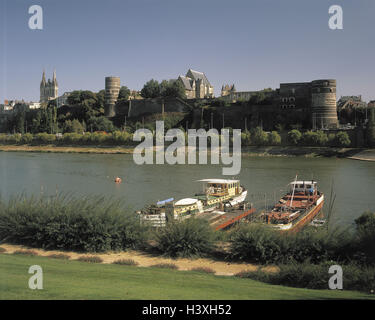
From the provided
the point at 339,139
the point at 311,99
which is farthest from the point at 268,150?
the point at 311,99

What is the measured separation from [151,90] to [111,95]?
21.5 feet

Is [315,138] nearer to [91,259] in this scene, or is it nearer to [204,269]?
[204,269]

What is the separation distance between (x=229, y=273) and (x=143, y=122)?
57727 mm

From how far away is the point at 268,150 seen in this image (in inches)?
1934

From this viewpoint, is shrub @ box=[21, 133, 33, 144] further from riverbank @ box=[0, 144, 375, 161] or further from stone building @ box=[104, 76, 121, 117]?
stone building @ box=[104, 76, 121, 117]

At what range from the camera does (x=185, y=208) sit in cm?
1520

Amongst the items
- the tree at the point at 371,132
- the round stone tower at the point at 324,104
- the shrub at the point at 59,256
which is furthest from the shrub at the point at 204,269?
the round stone tower at the point at 324,104

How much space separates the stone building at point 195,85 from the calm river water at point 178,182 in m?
36.7

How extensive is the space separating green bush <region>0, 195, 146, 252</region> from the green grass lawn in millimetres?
2029

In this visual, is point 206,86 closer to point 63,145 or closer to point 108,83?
point 108,83

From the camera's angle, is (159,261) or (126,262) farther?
(159,261)

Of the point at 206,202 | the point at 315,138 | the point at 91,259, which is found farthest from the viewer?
the point at 315,138

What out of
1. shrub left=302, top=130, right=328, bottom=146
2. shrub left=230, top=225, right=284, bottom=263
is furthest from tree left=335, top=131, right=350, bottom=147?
shrub left=230, top=225, right=284, bottom=263
